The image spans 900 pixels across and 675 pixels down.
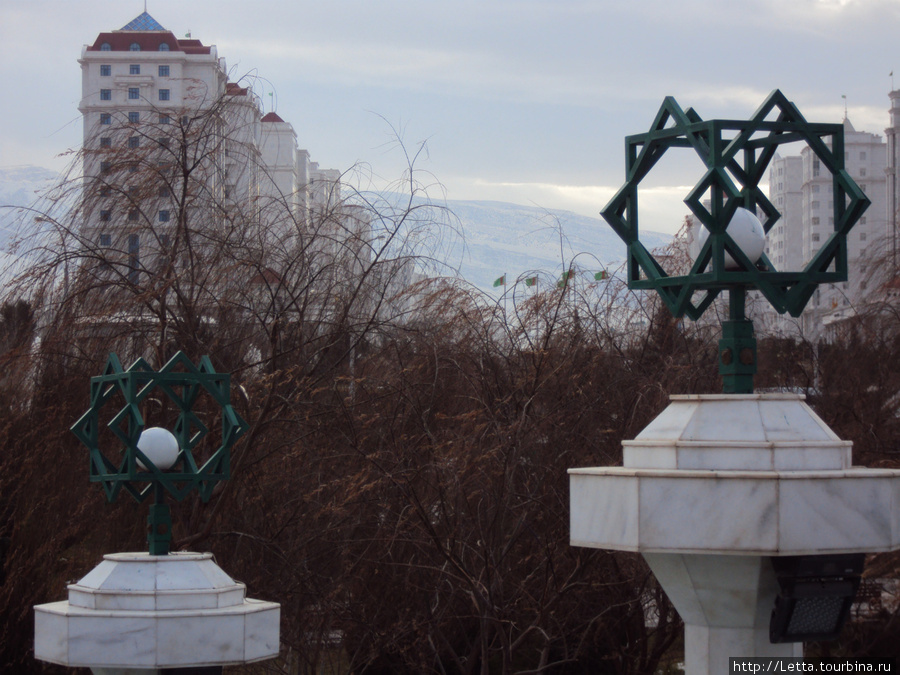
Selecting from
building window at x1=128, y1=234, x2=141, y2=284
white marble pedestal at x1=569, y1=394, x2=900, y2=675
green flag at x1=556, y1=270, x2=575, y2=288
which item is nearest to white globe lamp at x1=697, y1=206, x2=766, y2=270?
white marble pedestal at x1=569, y1=394, x2=900, y2=675

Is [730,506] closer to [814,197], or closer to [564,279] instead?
[564,279]

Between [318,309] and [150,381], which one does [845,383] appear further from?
[150,381]

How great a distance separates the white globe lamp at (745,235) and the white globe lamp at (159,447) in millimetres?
2805

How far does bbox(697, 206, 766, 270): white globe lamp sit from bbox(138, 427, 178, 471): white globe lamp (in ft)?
9.20

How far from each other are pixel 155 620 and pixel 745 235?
3226 mm

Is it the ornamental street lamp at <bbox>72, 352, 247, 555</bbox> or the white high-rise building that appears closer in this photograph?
the ornamental street lamp at <bbox>72, 352, 247, 555</bbox>

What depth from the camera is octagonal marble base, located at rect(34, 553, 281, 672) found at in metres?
5.02

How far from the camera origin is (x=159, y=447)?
215 inches

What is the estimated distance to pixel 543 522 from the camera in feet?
31.2

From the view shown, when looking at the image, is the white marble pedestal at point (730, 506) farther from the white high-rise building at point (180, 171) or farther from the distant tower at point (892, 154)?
the distant tower at point (892, 154)

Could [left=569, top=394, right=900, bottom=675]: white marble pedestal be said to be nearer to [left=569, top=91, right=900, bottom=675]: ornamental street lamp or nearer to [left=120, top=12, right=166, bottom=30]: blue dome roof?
[left=569, top=91, right=900, bottom=675]: ornamental street lamp

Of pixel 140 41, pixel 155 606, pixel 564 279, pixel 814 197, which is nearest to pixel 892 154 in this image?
pixel 814 197

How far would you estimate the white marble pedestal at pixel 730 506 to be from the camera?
4.25 meters

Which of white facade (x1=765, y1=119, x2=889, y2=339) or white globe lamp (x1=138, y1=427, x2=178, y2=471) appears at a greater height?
white facade (x1=765, y1=119, x2=889, y2=339)
